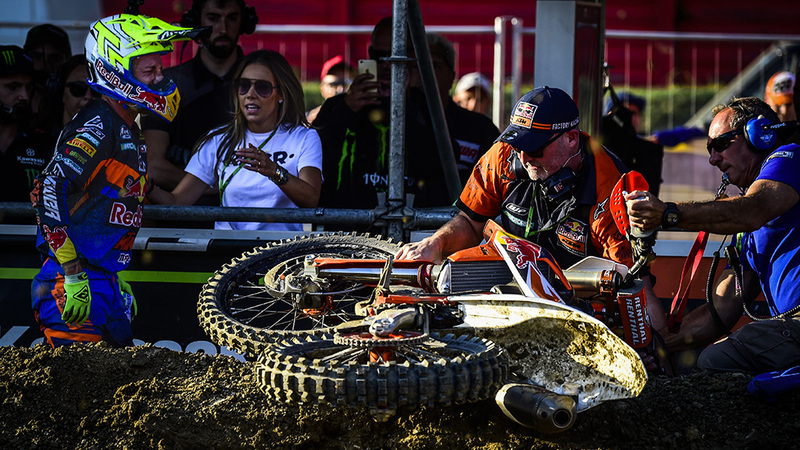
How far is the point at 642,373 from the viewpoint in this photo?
331cm

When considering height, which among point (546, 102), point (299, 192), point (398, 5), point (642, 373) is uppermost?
point (398, 5)

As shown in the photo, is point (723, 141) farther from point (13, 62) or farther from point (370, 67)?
point (13, 62)

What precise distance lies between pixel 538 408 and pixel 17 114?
464 cm

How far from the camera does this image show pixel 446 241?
4719 millimetres

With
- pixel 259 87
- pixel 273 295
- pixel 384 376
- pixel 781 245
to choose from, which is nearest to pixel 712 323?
pixel 781 245

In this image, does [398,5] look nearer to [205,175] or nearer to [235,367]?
[205,175]

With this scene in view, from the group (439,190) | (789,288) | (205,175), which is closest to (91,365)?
(205,175)

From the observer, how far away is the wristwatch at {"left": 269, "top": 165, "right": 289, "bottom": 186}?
18.0ft

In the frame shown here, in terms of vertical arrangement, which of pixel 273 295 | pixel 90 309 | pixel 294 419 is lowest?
pixel 294 419

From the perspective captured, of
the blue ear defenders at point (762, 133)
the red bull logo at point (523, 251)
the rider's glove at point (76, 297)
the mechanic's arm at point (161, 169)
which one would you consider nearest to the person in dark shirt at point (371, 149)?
the mechanic's arm at point (161, 169)

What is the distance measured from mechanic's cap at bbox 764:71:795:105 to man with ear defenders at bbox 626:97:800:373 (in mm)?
3062

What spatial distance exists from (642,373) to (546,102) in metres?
1.51

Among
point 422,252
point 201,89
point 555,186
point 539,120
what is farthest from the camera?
point 201,89

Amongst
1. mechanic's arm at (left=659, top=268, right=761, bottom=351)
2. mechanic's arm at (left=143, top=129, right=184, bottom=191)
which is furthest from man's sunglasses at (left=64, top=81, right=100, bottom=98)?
mechanic's arm at (left=659, top=268, right=761, bottom=351)
